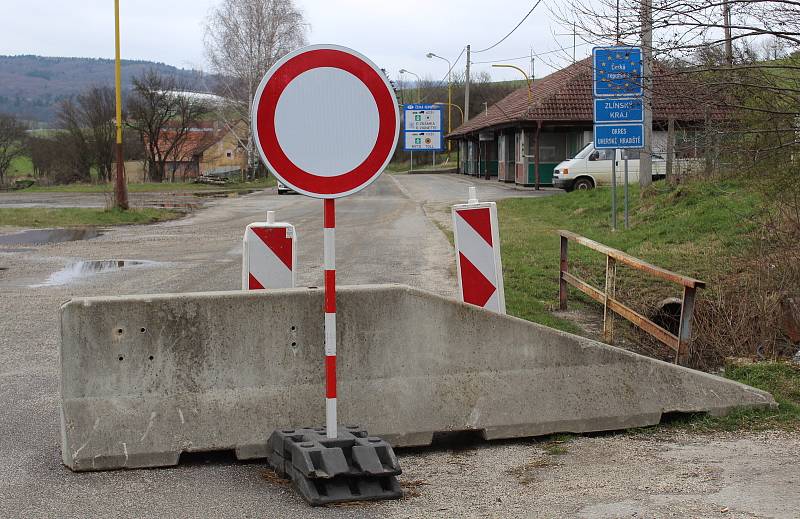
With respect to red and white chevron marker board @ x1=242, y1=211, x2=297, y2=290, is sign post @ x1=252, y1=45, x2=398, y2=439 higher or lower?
higher

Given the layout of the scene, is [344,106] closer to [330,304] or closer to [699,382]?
[330,304]

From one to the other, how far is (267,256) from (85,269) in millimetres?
8544

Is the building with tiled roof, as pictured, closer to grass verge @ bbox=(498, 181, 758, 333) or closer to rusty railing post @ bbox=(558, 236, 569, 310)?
grass verge @ bbox=(498, 181, 758, 333)

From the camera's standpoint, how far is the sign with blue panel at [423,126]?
2637 inches

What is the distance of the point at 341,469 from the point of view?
15.1 ft

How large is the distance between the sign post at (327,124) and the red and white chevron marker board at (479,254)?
214 centimetres

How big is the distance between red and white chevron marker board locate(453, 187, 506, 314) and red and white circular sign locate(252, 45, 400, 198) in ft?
7.05

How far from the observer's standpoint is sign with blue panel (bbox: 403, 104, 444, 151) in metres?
67.0

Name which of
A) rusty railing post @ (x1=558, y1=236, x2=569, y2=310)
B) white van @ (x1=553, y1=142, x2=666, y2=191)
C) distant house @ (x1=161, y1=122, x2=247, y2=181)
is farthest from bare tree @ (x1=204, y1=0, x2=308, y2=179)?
rusty railing post @ (x1=558, y1=236, x2=569, y2=310)

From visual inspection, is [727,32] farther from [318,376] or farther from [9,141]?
[9,141]

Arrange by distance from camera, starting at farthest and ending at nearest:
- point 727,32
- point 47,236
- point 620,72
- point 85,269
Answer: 1. point 47,236
2. point 85,269
3. point 620,72
4. point 727,32

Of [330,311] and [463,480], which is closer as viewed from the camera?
[463,480]

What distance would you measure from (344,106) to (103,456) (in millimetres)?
2255

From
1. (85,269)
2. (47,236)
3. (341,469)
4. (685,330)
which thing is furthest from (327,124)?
(47,236)
